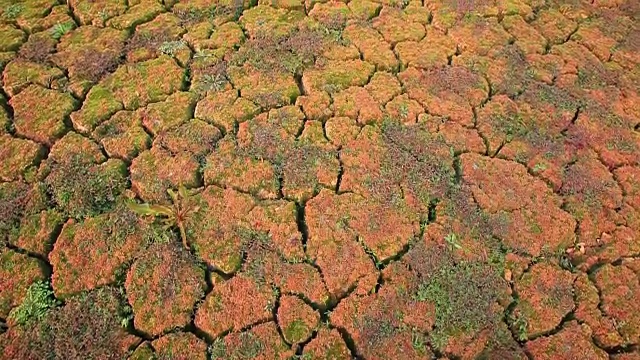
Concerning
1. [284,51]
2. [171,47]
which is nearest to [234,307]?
[284,51]

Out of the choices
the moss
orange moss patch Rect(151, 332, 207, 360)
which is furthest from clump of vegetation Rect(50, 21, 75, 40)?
orange moss patch Rect(151, 332, 207, 360)

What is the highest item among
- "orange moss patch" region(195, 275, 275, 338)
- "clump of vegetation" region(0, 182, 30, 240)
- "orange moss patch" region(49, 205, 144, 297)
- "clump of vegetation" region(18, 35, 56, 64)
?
"clump of vegetation" region(18, 35, 56, 64)

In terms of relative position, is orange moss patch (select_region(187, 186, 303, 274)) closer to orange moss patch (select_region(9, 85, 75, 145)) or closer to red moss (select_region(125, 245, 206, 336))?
red moss (select_region(125, 245, 206, 336))

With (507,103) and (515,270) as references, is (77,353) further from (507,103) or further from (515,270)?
(507,103)

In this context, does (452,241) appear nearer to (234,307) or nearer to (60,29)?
(234,307)

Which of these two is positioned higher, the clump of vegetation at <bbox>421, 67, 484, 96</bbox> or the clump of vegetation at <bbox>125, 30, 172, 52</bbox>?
the clump of vegetation at <bbox>125, 30, 172, 52</bbox>

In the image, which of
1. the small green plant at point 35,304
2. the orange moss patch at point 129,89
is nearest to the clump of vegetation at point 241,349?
the small green plant at point 35,304

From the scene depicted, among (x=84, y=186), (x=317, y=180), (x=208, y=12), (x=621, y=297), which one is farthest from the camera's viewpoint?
(x=208, y=12)

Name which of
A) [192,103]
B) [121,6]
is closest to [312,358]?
[192,103]
